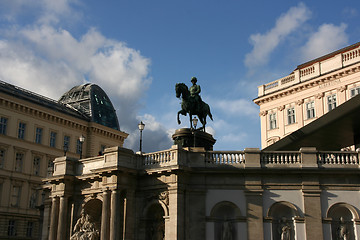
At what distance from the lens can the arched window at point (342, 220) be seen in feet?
94.3

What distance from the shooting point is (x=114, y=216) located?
29344 mm

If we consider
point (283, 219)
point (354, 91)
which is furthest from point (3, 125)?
point (283, 219)

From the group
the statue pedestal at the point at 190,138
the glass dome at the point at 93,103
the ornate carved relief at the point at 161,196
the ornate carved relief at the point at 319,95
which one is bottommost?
the ornate carved relief at the point at 161,196

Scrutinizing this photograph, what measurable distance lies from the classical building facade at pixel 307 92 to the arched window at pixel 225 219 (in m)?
29.5

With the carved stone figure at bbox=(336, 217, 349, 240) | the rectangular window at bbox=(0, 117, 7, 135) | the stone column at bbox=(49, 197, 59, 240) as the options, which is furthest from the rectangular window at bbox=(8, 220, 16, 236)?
the carved stone figure at bbox=(336, 217, 349, 240)

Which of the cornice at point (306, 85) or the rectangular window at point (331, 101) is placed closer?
the cornice at point (306, 85)

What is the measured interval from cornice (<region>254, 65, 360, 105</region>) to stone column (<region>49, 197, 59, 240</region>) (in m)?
35.9

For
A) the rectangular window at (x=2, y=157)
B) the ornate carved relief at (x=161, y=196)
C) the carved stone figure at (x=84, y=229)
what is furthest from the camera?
the rectangular window at (x=2, y=157)

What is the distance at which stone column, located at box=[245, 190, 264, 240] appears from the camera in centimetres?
2855

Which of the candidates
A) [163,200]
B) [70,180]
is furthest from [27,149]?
[163,200]

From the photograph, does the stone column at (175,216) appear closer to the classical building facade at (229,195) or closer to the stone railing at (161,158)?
the classical building facade at (229,195)

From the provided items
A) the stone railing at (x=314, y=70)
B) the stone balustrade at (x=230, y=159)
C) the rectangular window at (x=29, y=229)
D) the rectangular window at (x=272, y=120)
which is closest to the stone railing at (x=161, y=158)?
the stone balustrade at (x=230, y=159)

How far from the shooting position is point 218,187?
2967 cm

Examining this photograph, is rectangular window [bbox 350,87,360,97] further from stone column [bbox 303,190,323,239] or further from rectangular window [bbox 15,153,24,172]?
rectangular window [bbox 15,153,24,172]
